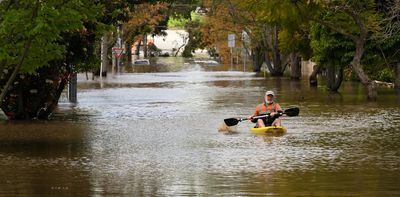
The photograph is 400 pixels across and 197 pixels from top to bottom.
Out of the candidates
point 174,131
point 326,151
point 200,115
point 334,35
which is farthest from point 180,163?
point 334,35

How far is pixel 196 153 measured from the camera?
19.7 m

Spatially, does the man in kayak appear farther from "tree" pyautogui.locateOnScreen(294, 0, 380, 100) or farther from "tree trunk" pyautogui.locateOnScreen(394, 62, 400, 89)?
"tree trunk" pyautogui.locateOnScreen(394, 62, 400, 89)

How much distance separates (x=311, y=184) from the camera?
49.1 ft

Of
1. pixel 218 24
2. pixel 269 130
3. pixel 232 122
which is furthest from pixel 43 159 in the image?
pixel 218 24

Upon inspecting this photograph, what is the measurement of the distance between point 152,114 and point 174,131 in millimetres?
6749

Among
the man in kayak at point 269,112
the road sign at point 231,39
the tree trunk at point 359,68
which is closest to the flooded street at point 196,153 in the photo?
the man in kayak at point 269,112

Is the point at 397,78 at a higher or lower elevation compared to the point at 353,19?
lower

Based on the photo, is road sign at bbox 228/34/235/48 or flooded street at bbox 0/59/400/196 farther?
road sign at bbox 228/34/235/48

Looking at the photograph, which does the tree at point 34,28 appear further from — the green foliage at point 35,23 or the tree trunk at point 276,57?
the tree trunk at point 276,57

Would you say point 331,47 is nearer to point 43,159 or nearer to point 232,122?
point 232,122

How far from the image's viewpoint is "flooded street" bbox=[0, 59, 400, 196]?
48.2 ft

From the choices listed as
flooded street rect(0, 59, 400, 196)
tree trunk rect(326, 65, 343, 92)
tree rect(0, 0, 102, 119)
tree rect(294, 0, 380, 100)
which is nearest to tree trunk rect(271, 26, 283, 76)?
tree trunk rect(326, 65, 343, 92)

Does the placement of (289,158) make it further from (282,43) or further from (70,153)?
(282,43)

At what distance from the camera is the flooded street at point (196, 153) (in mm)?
14680
